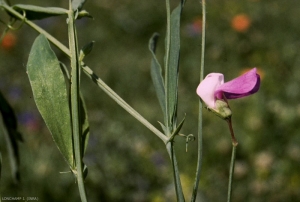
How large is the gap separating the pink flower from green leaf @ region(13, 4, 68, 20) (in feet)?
0.60

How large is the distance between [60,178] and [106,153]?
0.48ft

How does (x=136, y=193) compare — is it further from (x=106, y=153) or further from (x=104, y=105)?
(x=104, y=105)

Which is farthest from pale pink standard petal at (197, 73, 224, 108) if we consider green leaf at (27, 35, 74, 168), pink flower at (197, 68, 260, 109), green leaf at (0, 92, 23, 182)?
green leaf at (0, 92, 23, 182)

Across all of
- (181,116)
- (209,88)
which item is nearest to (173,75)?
(209,88)

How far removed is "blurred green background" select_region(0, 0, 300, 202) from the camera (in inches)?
54.4

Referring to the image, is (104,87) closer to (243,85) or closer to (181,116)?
(243,85)

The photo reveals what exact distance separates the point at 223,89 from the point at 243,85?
0.08ft

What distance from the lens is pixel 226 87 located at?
518 millimetres

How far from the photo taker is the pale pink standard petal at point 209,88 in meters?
0.52

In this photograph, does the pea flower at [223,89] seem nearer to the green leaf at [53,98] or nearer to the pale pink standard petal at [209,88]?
the pale pink standard petal at [209,88]

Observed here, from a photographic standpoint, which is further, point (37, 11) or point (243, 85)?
point (37, 11)

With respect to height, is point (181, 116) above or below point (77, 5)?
below

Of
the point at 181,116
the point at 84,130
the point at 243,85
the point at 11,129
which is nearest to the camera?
the point at 243,85

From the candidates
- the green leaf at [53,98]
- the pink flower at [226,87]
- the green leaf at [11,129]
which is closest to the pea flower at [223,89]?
the pink flower at [226,87]
